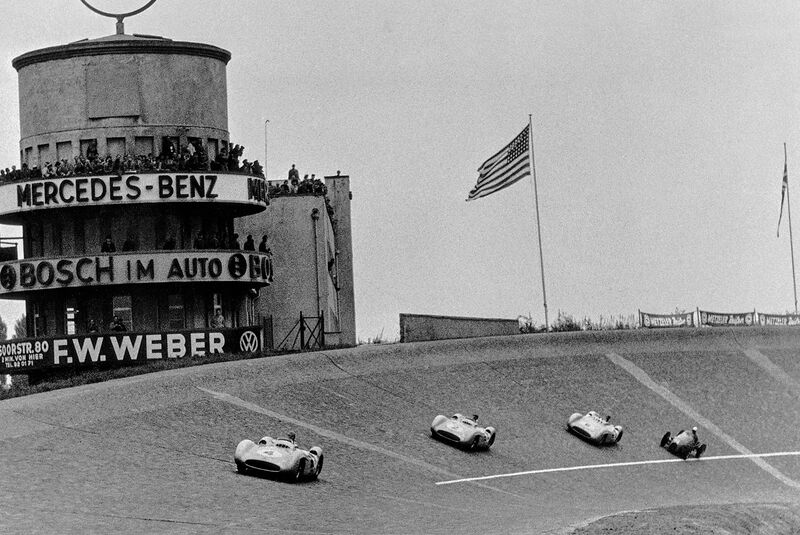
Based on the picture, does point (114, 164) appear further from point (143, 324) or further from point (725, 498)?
point (725, 498)

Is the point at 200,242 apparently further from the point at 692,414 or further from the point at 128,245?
the point at 692,414

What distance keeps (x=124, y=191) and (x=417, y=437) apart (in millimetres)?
25281

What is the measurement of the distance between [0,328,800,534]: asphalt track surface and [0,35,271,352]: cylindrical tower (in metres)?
13.7

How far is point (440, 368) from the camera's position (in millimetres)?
67250

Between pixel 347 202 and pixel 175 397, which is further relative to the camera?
pixel 347 202

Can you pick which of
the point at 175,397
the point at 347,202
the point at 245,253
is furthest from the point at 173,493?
the point at 347,202

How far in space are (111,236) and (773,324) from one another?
106ft

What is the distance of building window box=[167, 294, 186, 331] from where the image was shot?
80750 mm

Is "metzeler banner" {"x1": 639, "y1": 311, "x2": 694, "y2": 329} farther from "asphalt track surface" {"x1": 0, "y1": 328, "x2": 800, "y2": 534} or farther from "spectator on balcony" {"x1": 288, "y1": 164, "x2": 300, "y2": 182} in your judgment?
A: "spectator on balcony" {"x1": 288, "y1": 164, "x2": 300, "y2": 182}

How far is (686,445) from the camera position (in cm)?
Answer: 6050

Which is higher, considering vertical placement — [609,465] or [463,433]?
[463,433]

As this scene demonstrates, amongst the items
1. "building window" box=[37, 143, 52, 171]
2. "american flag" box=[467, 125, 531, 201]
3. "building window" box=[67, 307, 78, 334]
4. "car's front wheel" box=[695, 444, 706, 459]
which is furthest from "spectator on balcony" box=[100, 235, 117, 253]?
"car's front wheel" box=[695, 444, 706, 459]

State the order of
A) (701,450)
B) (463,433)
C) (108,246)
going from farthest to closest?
(108,246), (701,450), (463,433)

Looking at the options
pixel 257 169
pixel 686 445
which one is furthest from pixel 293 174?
pixel 686 445
